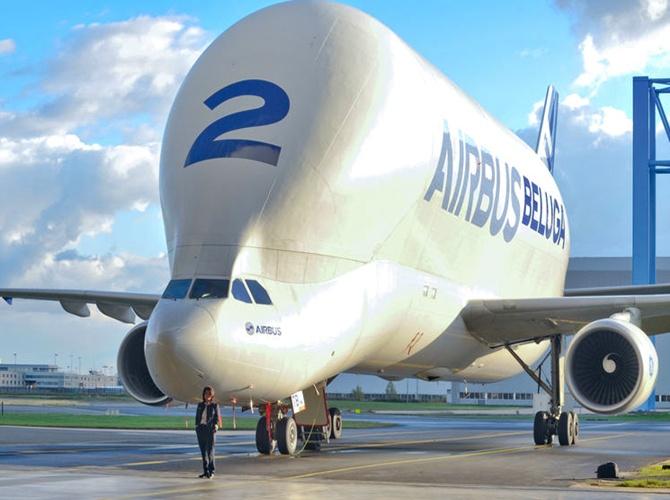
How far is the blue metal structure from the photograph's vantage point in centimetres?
6769

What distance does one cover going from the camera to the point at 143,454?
65.1 ft

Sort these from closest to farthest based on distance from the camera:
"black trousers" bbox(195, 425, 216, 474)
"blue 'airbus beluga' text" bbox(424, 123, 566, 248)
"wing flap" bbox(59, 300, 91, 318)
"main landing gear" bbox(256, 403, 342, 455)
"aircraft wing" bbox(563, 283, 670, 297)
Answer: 1. "black trousers" bbox(195, 425, 216, 474)
2. "main landing gear" bbox(256, 403, 342, 455)
3. "blue 'airbus beluga' text" bbox(424, 123, 566, 248)
4. "aircraft wing" bbox(563, 283, 670, 297)
5. "wing flap" bbox(59, 300, 91, 318)

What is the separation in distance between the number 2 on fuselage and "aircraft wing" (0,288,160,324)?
7.05 m

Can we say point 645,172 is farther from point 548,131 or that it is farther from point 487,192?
point 487,192

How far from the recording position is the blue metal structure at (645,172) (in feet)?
222

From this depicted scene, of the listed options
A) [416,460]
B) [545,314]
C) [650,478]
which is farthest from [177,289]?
[545,314]

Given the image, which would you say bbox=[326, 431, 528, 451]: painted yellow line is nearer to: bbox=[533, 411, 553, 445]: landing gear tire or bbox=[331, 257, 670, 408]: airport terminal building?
bbox=[533, 411, 553, 445]: landing gear tire

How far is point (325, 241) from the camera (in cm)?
1748

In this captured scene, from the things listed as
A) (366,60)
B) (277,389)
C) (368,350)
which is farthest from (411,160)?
(277,389)

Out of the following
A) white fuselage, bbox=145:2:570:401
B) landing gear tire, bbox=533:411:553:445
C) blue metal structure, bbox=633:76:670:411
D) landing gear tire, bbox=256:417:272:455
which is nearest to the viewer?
white fuselage, bbox=145:2:570:401

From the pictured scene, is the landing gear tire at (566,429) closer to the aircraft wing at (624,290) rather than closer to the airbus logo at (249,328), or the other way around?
the aircraft wing at (624,290)

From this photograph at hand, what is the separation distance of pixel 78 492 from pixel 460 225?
10.6m

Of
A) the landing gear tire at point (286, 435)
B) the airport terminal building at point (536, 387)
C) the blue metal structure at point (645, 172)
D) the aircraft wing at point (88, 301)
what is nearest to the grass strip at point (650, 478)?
the landing gear tire at point (286, 435)

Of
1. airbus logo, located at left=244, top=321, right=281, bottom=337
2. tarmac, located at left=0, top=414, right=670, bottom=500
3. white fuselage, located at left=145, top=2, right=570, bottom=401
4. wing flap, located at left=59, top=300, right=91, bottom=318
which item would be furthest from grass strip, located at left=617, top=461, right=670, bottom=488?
wing flap, located at left=59, top=300, right=91, bottom=318
